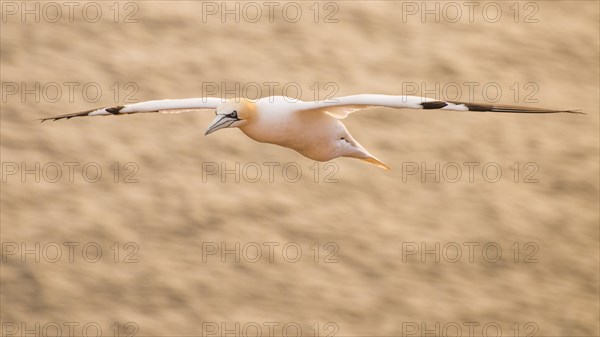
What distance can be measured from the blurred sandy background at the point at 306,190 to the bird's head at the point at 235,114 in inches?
247

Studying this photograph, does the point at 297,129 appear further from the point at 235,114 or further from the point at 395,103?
the point at 395,103

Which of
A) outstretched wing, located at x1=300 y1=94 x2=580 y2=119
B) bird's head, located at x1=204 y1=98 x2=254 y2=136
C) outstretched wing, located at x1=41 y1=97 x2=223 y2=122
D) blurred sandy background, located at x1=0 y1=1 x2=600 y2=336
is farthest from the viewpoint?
blurred sandy background, located at x1=0 y1=1 x2=600 y2=336

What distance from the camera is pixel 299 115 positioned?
20.6 feet

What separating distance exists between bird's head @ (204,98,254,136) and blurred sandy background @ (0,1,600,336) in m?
6.26

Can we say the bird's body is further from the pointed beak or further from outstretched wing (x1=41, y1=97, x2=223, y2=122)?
outstretched wing (x1=41, y1=97, x2=223, y2=122)

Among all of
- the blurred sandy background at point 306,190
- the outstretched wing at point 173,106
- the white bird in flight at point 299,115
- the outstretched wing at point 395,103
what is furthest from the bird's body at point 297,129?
the blurred sandy background at point 306,190

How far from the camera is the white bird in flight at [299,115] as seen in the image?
5.98m

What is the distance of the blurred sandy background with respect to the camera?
41.1ft

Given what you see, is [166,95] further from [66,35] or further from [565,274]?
[565,274]

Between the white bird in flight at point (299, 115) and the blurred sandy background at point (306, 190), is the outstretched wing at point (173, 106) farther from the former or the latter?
the blurred sandy background at point (306, 190)

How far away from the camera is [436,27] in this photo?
15164 mm

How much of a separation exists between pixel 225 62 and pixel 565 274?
15.4 feet

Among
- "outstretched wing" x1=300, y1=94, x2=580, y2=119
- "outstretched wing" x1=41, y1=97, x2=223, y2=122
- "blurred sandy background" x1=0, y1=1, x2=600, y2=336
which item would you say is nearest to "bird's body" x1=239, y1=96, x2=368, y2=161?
"outstretched wing" x1=300, y1=94, x2=580, y2=119

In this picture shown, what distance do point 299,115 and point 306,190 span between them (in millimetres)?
7176
